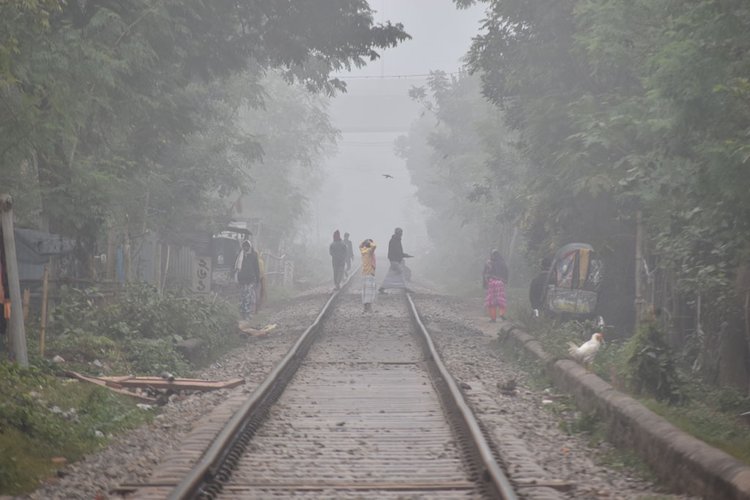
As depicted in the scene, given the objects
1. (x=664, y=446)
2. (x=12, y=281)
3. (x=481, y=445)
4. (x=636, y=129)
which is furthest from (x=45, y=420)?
(x=636, y=129)

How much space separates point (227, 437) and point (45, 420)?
64.1 inches

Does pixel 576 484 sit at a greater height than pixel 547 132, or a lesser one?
lesser

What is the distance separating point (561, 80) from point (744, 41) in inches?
420

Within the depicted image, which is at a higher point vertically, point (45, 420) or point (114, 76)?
point (114, 76)

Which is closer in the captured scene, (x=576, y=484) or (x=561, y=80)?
(x=576, y=484)

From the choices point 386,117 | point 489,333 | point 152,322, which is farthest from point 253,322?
point 386,117

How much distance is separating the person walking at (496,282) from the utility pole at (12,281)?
1398 centimetres

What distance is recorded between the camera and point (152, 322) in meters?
15.6

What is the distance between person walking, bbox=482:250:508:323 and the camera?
75.3ft

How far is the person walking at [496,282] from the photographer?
2294 centimetres

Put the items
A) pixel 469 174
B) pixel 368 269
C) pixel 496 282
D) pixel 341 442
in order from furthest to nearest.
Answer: pixel 469 174, pixel 368 269, pixel 496 282, pixel 341 442

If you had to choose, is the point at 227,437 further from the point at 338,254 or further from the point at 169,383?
the point at 338,254

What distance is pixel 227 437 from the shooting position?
321 inches

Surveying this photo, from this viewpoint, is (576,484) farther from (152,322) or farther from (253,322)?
(253,322)
